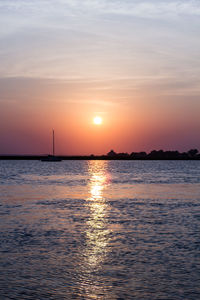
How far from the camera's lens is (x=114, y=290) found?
11.6m

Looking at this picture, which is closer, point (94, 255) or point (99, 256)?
point (99, 256)

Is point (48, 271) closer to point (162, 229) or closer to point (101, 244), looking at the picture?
point (101, 244)

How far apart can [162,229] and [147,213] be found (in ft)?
22.2

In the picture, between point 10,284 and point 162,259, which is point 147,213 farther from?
point 10,284

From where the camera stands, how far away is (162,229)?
21625 millimetres

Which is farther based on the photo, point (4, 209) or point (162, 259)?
point (4, 209)

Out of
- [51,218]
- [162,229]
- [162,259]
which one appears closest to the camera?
[162,259]

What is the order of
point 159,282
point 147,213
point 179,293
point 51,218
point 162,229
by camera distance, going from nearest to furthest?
point 179,293
point 159,282
point 162,229
point 51,218
point 147,213

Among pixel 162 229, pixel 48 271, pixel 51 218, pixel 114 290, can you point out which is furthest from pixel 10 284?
pixel 51 218

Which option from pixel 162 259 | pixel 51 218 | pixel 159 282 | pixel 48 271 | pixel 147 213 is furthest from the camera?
pixel 147 213

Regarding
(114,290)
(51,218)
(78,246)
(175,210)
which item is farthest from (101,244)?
(175,210)

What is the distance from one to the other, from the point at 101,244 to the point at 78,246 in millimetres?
1098

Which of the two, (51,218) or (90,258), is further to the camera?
(51,218)

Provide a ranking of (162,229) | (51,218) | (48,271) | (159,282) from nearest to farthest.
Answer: (159,282)
(48,271)
(162,229)
(51,218)
